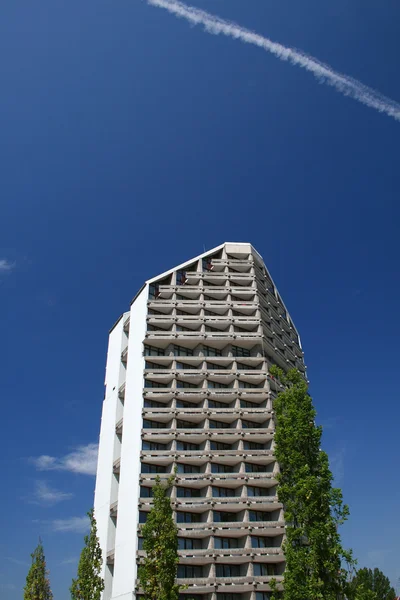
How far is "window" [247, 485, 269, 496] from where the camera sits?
52.4 meters

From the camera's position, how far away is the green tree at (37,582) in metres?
46.4

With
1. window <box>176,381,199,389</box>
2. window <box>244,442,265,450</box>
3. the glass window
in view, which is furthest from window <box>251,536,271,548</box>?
window <box>176,381,199,389</box>

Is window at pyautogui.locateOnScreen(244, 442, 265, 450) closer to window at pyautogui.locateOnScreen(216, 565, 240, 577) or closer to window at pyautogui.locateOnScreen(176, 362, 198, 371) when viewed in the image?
window at pyautogui.locateOnScreen(176, 362, 198, 371)

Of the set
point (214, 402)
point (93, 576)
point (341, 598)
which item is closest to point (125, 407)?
point (214, 402)

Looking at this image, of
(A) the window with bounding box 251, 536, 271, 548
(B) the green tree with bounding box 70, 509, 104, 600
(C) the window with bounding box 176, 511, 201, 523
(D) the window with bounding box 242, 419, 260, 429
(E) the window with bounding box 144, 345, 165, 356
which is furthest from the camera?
(E) the window with bounding box 144, 345, 165, 356

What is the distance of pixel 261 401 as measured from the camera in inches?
2315

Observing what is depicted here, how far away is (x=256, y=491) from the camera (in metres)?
52.8

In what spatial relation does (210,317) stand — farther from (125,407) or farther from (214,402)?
(125,407)

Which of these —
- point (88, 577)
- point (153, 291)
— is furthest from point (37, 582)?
point (153, 291)

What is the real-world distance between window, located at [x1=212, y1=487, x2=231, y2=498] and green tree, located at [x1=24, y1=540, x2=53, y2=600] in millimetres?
19388

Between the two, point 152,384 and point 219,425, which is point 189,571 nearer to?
point 219,425

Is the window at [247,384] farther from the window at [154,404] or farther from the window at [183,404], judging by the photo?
the window at [154,404]

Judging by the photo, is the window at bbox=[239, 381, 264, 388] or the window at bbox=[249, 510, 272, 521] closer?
the window at bbox=[249, 510, 272, 521]

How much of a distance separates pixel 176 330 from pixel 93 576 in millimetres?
30410
